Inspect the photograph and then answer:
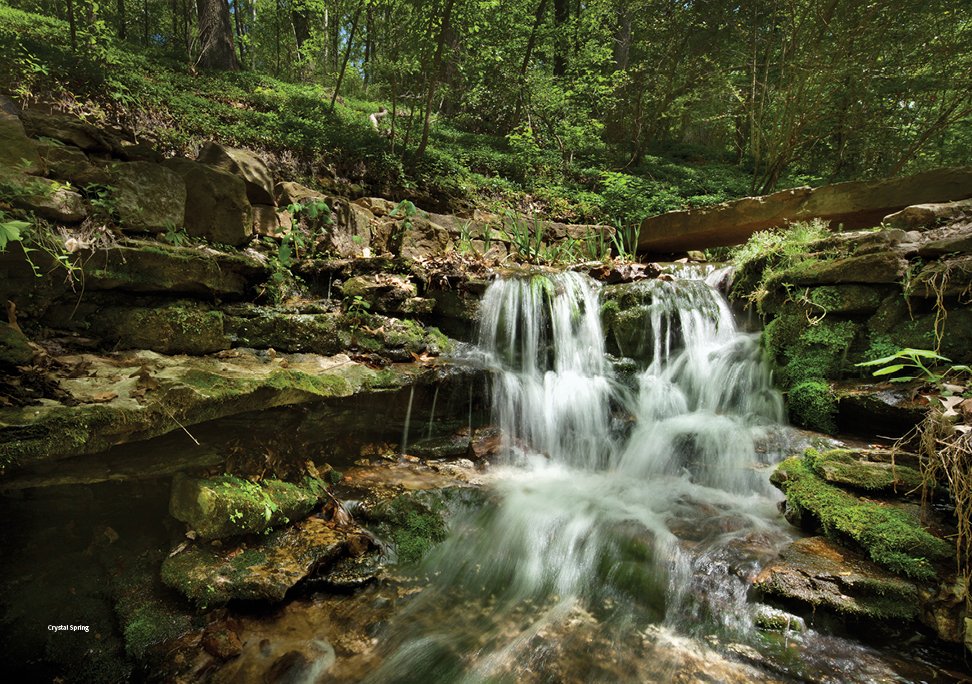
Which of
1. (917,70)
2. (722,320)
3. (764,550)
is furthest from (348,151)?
(917,70)

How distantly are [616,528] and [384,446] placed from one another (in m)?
2.27

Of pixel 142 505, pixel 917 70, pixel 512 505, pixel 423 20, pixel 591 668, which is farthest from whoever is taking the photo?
pixel 917 70

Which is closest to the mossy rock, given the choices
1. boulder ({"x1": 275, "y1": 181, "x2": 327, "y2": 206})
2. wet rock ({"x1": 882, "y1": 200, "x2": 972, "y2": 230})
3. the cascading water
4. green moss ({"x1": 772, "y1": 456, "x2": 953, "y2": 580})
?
green moss ({"x1": 772, "y1": 456, "x2": 953, "y2": 580})

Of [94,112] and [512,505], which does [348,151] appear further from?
[512,505]

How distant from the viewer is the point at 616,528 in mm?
3441

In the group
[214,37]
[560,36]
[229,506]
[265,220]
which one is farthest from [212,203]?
[560,36]

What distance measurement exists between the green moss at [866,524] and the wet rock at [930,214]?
3409 millimetres

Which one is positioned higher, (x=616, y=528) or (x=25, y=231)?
(x=25, y=231)

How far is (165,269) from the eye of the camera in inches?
142

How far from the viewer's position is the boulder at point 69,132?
149 inches

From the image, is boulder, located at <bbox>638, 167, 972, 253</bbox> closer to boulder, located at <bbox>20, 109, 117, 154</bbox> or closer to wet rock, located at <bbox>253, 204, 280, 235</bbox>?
wet rock, located at <bbox>253, 204, 280, 235</bbox>

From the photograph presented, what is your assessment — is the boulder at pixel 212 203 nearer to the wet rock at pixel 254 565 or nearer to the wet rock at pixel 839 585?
the wet rock at pixel 254 565

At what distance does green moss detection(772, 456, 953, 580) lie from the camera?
2.49 metres

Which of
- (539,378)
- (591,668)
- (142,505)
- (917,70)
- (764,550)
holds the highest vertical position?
(917,70)
